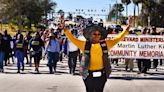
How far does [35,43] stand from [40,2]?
7249 cm

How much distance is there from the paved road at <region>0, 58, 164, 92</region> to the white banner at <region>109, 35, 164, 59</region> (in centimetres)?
79

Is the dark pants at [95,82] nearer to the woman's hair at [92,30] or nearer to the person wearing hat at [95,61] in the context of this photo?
the person wearing hat at [95,61]

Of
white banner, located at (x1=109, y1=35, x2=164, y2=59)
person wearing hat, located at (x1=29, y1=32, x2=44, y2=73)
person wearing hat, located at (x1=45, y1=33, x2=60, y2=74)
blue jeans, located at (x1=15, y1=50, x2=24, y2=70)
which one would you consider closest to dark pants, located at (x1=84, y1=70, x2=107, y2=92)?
white banner, located at (x1=109, y1=35, x2=164, y2=59)

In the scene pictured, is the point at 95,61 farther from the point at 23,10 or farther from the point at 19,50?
the point at 23,10

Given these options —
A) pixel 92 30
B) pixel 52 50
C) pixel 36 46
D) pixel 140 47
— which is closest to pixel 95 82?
pixel 92 30

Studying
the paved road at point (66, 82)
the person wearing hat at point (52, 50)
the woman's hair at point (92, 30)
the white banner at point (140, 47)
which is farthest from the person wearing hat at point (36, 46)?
the woman's hair at point (92, 30)

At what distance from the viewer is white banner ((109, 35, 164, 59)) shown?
21.9 metres

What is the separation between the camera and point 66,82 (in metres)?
19.0

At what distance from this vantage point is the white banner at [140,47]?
2192 cm

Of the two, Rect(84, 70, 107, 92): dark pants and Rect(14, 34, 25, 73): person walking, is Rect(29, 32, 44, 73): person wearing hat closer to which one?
Rect(14, 34, 25, 73): person walking

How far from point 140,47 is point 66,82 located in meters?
4.32

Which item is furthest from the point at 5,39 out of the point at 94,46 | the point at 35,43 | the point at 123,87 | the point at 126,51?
the point at 94,46

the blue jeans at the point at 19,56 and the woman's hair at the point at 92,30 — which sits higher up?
the woman's hair at the point at 92,30

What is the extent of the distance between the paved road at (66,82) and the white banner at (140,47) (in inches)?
30.9
